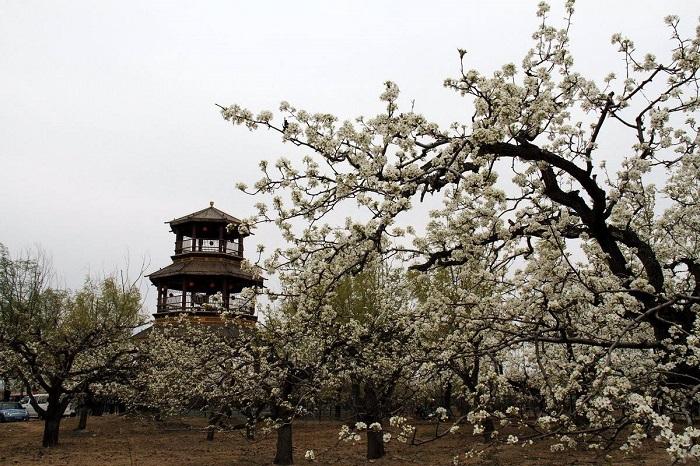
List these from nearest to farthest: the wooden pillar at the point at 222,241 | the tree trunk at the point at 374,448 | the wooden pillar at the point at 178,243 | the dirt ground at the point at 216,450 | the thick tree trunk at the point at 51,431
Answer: the dirt ground at the point at 216,450 → the tree trunk at the point at 374,448 → the thick tree trunk at the point at 51,431 → the wooden pillar at the point at 222,241 → the wooden pillar at the point at 178,243

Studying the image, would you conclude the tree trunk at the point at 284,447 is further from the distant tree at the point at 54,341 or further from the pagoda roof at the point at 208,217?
the pagoda roof at the point at 208,217

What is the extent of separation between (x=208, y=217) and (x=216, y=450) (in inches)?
719

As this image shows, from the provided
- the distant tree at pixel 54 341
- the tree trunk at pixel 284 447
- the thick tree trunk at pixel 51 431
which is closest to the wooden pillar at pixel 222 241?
the distant tree at pixel 54 341

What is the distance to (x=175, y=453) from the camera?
23.3 metres

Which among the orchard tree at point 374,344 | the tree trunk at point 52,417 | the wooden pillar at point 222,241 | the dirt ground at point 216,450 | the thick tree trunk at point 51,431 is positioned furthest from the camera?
the wooden pillar at point 222,241

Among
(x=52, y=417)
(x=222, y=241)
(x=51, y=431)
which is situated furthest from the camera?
(x=222, y=241)

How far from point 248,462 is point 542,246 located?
643 inches

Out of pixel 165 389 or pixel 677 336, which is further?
pixel 165 389

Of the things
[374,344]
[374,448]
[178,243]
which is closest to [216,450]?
[374,448]

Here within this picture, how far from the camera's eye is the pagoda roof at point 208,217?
38.4 metres

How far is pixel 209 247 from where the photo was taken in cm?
3934

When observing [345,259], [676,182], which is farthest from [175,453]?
[676,182]

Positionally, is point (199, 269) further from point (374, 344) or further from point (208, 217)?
point (374, 344)

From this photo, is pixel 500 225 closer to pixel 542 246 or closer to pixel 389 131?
pixel 542 246
